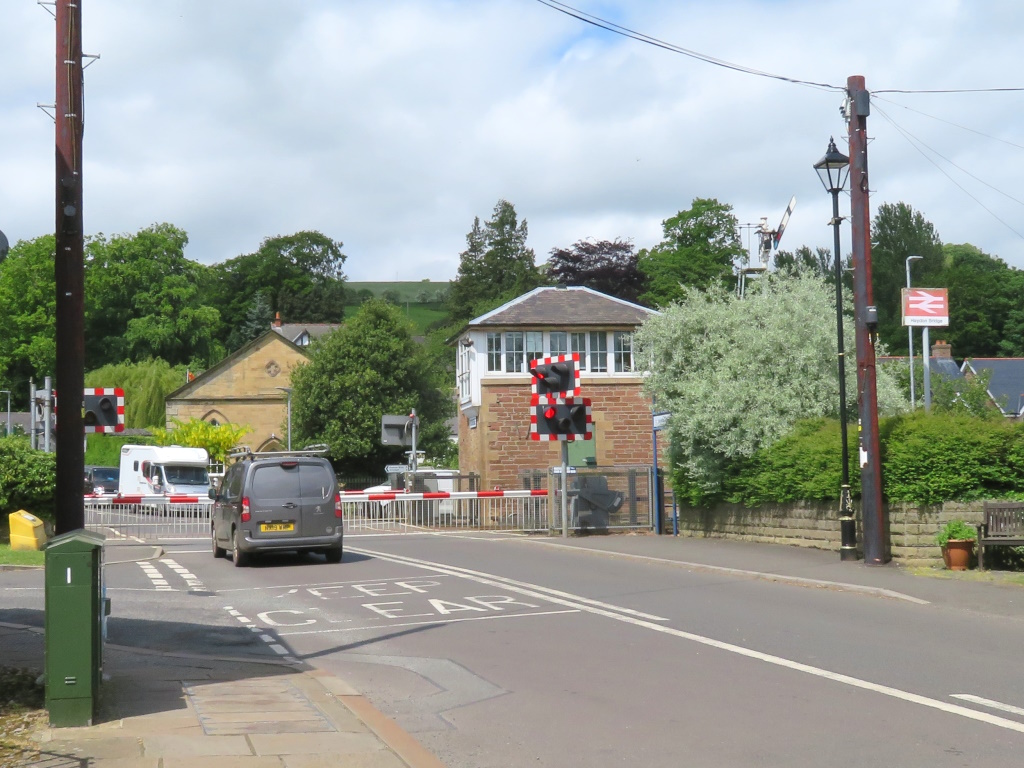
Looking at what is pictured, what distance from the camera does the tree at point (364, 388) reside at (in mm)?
57906

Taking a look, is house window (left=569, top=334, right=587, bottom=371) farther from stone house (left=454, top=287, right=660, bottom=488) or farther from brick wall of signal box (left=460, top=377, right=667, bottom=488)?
brick wall of signal box (left=460, top=377, right=667, bottom=488)

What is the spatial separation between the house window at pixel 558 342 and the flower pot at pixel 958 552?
89.4 feet

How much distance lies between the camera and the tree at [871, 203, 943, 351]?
78.6 m

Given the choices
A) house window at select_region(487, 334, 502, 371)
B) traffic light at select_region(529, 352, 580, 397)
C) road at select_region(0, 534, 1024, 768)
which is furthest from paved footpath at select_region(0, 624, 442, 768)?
house window at select_region(487, 334, 502, 371)

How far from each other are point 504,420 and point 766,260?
424 inches

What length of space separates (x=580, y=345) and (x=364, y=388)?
1730cm

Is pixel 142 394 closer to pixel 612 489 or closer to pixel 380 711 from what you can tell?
pixel 612 489

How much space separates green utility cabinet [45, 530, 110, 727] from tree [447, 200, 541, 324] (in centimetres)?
8831

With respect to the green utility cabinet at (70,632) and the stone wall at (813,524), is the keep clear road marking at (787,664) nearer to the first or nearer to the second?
the green utility cabinet at (70,632)

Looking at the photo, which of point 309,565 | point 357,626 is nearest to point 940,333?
point 309,565

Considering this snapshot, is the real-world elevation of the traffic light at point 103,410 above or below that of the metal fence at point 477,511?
above

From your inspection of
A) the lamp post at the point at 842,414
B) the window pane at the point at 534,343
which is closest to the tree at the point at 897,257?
the window pane at the point at 534,343

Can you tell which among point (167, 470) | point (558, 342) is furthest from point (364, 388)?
point (558, 342)

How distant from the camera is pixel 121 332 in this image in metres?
87.2
